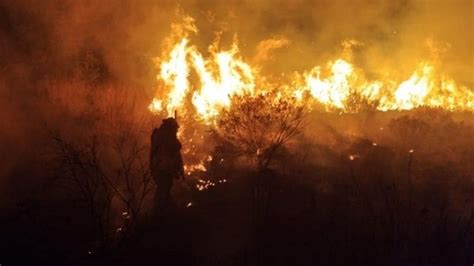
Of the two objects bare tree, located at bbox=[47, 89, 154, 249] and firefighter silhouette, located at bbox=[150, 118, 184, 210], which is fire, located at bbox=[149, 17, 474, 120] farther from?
firefighter silhouette, located at bbox=[150, 118, 184, 210]

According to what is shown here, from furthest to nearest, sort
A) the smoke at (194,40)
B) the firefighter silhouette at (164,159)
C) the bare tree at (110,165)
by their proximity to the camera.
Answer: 1. the smoke at (194,40)
2. the firefighter silhouette at (164,159)
3. the bare tree at (110,165)

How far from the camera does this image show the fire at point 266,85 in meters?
18.2

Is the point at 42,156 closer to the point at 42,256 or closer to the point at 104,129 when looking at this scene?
the point at 104,129

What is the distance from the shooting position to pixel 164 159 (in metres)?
13.1

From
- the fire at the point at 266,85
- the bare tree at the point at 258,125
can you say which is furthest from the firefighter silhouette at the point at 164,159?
the fire at the point at 266,85

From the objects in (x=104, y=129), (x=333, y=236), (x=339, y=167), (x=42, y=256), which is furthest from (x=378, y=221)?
(x=104, y=129)

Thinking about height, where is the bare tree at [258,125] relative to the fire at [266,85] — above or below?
below

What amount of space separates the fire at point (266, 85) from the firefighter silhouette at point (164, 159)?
349cm

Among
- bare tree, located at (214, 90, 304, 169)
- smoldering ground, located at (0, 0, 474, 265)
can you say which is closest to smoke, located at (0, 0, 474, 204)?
smoldering ground, located at (0, 0, 474, 265)

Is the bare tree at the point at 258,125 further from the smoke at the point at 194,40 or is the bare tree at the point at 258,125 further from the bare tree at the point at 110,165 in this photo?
the smoke at the point at 194,40

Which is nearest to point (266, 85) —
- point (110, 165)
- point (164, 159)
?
point (110, 165)

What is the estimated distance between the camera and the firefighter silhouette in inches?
515

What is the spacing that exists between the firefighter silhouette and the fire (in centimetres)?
349

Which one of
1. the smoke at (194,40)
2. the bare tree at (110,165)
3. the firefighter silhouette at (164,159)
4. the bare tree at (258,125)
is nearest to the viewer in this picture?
the bare tree at (110,165)
